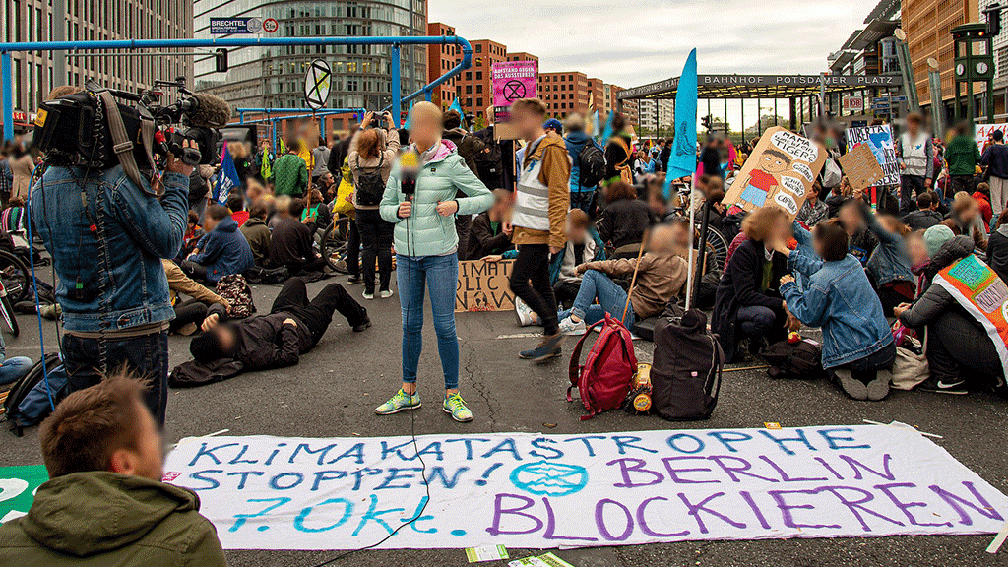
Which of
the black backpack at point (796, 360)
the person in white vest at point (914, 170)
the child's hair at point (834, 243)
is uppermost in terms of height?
the person in white vest at point (914, 170)

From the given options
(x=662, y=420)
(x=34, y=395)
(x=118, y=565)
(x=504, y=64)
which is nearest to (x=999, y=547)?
(x=662, y=420)

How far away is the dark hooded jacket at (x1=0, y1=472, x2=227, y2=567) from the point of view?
165cm

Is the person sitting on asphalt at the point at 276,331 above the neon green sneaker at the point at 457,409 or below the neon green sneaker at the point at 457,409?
above

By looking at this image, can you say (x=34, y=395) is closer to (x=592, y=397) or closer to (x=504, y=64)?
(x=592, y=397)

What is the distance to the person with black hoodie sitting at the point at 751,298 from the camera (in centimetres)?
601

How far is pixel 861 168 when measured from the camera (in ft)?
30.8

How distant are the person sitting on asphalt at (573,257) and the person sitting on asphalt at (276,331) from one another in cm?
214

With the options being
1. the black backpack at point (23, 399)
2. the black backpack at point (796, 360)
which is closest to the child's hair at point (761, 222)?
the black backpack at point (796, 360)

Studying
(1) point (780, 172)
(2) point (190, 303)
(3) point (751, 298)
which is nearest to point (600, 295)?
(3) point (751, 298)

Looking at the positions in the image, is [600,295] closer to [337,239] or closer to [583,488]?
[583,488]

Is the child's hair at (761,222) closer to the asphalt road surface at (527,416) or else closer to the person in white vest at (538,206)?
the asphalt road surface at (527,416)

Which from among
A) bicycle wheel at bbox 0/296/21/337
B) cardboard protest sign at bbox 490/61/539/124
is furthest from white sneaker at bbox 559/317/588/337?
cardboard protest sign at bbox 490/61/539/124

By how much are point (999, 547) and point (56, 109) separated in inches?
156

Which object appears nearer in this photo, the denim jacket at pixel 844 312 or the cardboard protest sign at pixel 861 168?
the denim jacket at pixel 844 312
